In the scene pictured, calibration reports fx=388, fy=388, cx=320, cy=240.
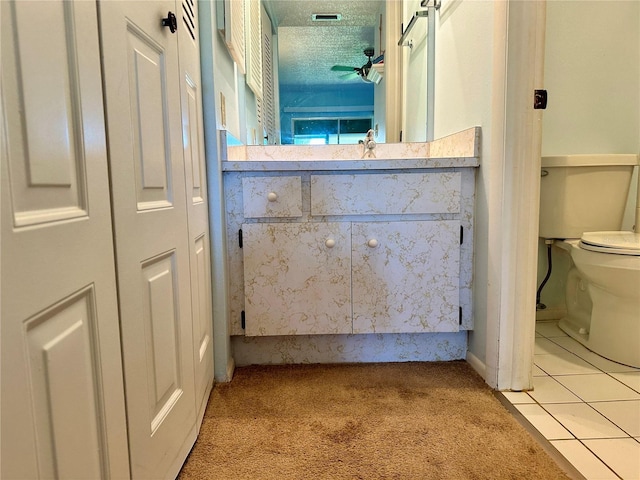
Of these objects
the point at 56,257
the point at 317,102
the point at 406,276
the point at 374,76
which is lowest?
the point at 406,276

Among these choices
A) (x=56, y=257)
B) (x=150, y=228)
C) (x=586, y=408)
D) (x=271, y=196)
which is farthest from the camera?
(x=271, y=196)

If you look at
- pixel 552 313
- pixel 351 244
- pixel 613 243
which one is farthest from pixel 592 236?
pixel 351 244

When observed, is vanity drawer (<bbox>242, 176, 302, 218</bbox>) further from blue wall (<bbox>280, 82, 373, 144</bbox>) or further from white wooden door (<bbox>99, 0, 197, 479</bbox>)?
blue wall (<bbox>280, 82, 373, 144</bbox>)

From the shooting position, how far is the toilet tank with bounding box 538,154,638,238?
1.82m

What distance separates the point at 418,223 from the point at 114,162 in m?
1.13

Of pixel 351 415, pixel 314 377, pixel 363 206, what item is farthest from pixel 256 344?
pixel 363 206

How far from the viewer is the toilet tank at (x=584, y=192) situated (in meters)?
1.82

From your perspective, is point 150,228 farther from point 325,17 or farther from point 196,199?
point 325,17

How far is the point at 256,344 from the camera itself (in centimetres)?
162

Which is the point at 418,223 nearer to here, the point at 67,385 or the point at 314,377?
the point at 314,377

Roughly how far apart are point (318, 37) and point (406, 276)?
133 centimetres

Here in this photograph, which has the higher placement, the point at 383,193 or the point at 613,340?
the point at 383,193

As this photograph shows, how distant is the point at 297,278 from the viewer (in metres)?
1.51

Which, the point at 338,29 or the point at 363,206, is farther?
the point at 338,29
